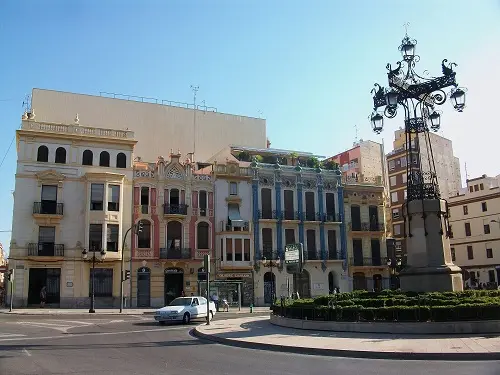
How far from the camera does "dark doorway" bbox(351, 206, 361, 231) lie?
5470 cm

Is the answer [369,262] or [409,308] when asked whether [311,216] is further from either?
[409,308]

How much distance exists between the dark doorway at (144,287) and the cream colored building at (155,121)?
14488mm

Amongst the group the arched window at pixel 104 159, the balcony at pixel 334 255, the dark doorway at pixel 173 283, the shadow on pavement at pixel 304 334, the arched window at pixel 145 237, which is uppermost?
the arched window at pixel 104 159

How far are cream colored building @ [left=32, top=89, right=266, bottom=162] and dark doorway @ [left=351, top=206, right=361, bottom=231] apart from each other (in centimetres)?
1432

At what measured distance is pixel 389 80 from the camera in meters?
22.1

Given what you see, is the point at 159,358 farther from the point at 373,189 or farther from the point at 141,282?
the point at 373,189

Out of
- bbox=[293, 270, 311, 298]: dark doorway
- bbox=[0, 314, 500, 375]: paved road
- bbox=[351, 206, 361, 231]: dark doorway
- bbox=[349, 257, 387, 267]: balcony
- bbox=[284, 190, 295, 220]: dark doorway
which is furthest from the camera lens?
bbox=[351, 206, 361, 231]: dark doorway

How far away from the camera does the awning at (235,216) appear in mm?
48459

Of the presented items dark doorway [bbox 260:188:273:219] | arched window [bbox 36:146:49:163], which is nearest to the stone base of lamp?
dark doorway [bbox 260:188:273:219]

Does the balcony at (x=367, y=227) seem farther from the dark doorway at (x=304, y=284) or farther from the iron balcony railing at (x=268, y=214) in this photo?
the iron balcony railing at (x=268, y=214)

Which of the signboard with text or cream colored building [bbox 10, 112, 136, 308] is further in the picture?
cream colored building [bbox 10, 112, 136, 308]

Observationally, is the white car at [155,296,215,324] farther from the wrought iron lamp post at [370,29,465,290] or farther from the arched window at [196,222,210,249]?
the arched window at [196,222,210,249]

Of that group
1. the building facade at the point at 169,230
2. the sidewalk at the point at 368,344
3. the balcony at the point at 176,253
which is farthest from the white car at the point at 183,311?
the balcony at the point at 176,253

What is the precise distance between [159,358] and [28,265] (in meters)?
32.0
